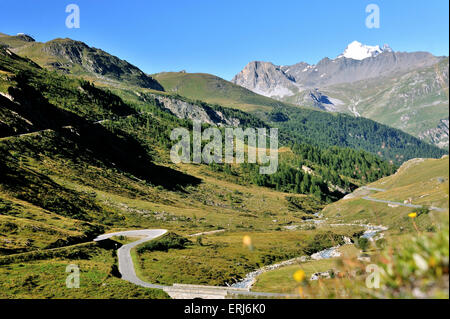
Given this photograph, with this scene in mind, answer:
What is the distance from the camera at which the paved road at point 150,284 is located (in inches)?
1277

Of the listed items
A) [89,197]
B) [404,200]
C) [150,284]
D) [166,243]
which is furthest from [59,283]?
[404,200]

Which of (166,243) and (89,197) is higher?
(89,197)

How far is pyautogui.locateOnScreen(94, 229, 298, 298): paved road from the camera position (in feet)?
106

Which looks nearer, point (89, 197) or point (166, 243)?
point (166, 243)

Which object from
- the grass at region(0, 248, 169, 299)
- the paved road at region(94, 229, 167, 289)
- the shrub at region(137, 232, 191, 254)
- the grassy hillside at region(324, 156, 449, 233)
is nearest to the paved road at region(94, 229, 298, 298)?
the paved road at region(94, 229, 167, 289)

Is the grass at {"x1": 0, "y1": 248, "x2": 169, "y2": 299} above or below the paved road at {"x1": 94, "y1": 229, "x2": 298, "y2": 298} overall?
above

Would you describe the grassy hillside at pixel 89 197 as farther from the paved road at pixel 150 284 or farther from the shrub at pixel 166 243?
the shrub at pixel 166 243

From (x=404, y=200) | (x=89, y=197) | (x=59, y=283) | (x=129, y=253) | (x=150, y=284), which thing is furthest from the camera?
(x=404, y=200)

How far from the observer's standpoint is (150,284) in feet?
129

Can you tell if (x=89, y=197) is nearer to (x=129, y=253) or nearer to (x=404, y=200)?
(x=129, y=253)

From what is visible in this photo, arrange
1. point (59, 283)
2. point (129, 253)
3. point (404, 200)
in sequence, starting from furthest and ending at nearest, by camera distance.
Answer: point (404, 200) → point (129, 253) → point (59, 283)

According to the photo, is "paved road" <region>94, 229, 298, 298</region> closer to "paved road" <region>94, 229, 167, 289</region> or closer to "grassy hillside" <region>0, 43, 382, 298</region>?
"paved road" <region>94, 229, 167, 289</region>

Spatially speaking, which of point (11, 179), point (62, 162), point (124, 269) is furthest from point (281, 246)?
point (62, 162)
